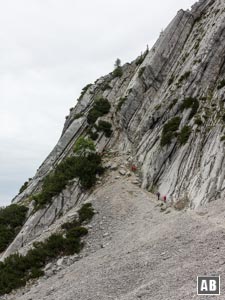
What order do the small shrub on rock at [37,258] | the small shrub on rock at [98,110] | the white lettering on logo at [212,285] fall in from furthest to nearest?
the small shrub on rock at [98,110] → the small shrub on rock at [37,258] → the white lettering on logo at [212,285]

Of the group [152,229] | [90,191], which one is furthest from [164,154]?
[152,229]

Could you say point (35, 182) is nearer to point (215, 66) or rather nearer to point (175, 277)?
point (215, 66)

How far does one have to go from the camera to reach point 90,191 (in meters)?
43.0

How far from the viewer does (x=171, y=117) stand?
147ft

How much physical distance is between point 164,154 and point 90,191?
31.1 feet

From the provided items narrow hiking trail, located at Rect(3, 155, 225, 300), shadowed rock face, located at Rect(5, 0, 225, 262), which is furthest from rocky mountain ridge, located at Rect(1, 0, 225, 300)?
narrow hiking trail, located at Rect(3, 155, 225, 300)

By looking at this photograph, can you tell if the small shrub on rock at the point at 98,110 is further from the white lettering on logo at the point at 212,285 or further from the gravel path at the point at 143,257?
the white lettering on logo at the point at 212,285

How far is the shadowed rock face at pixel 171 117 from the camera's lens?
35875 mm

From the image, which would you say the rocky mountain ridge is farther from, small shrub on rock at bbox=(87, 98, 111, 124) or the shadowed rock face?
small shrub on rock at bbox=(87, 98, 111, 124)

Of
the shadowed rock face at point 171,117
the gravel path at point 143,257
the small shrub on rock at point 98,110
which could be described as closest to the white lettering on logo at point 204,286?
the gravel path at point 143,257

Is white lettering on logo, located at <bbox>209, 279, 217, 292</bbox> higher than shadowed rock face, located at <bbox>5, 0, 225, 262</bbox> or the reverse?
the reverse

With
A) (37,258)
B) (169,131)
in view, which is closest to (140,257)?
(37,258)

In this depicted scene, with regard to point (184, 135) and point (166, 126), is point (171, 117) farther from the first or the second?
point (184, 135)

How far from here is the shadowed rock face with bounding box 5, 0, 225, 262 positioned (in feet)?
118
